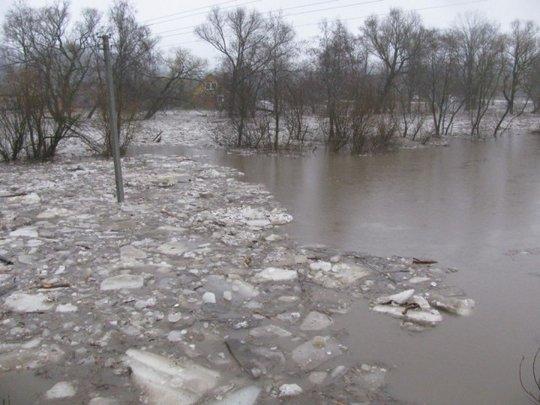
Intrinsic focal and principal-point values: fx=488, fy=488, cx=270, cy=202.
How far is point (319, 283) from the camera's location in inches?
189

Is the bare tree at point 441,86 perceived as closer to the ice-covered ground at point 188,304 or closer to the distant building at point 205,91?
the distant building at point 205,91

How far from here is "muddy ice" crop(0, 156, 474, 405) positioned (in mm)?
3148

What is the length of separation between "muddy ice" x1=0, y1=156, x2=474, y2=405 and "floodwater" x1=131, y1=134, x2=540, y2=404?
0.69 feet

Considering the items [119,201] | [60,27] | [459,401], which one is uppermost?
[60,27]

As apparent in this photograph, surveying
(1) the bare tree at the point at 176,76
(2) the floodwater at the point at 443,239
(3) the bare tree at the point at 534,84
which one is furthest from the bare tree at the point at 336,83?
(3) the bare tree at the point at 534,84

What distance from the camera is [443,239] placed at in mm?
6402

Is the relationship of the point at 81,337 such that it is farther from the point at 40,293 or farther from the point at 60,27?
the point at 60,27

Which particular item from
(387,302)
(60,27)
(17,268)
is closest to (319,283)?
(387,302)

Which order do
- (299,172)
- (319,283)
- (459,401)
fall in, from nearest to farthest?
(459,401) < (319,283) < (299,172)

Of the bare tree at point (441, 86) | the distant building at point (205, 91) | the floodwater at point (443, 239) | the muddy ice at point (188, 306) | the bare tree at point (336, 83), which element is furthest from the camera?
the distant building at point (205, 91)

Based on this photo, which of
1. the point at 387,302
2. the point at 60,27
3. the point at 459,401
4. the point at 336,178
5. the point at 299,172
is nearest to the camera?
the point at 459,401

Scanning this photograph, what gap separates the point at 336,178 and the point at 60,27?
29.9 m

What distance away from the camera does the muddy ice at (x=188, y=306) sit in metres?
3.15

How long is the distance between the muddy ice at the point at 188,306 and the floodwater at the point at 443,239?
209 mm
